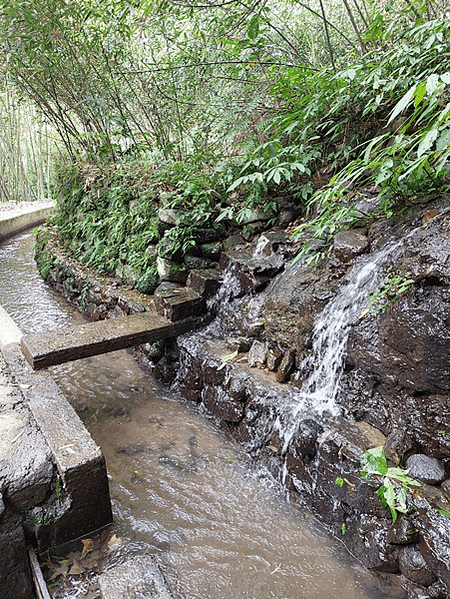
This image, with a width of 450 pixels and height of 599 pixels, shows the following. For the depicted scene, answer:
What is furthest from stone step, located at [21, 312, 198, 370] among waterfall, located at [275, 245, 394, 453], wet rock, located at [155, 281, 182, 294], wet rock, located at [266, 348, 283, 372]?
waterfall, located at [275, 245, 394, 453]

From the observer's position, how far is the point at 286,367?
3.27m

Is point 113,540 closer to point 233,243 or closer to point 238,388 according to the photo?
point 238,388

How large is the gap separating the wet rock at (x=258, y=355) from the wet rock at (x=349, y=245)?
3.48ft

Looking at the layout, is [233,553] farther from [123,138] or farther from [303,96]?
[123,138]

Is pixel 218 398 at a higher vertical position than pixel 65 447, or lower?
lower

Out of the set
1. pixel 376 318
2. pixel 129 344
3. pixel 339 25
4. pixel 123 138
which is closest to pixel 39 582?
pixel 129 344

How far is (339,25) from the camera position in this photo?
5.69 m

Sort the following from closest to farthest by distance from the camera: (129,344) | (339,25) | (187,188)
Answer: (129,344)
(187,188)
(339,25)

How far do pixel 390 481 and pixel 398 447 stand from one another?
24cm

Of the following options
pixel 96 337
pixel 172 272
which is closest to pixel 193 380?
pixel 96 337

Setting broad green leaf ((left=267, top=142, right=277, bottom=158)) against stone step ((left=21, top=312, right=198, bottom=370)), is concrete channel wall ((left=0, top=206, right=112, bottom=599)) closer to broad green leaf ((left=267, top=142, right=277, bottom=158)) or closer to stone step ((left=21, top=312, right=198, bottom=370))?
stone step ((left=21, top=312, right=198, bottom=370))

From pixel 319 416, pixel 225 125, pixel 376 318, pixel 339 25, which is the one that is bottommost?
pixel 319 416

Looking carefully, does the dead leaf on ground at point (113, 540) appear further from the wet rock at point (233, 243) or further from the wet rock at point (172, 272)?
the wet rock at point (233, 243)

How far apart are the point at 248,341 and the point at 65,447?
6.27ft
